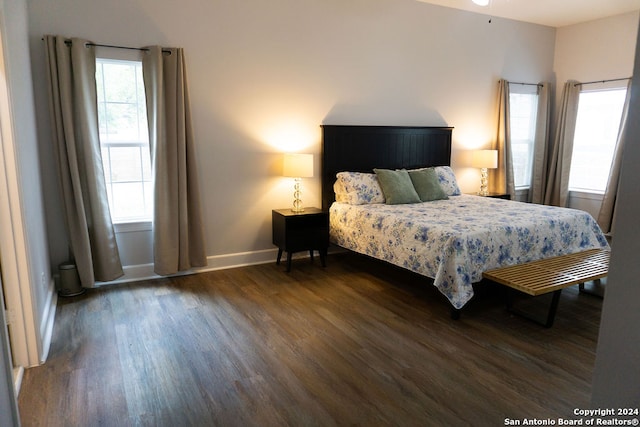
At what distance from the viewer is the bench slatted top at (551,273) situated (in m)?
2.95

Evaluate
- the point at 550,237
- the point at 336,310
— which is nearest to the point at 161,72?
the point at 336,310

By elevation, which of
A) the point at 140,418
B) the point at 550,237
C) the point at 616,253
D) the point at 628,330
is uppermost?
the point at 616,253

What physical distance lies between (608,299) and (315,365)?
1889 millimetres

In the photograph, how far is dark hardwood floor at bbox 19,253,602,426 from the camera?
6.87 feet

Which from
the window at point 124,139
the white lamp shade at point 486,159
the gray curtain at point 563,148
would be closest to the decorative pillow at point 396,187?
the white lamp shade at point 486,159

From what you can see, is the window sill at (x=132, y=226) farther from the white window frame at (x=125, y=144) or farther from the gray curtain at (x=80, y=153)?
the gray curtain at (x=80, y=153)

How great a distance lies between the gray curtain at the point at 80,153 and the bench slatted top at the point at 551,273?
10.6 ft

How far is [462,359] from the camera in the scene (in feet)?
8.52

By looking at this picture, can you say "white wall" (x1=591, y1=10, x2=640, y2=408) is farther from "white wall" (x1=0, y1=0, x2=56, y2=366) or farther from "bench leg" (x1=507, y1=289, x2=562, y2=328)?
"white wall" (x1=0, y1=0, x2=56, y2=366)

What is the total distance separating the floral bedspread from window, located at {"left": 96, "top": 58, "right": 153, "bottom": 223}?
77.8 inches

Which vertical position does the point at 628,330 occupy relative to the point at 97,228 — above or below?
above

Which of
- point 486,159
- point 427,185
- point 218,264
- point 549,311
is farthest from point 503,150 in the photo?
point 218,264

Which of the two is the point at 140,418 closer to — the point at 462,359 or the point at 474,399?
the point at 474,399

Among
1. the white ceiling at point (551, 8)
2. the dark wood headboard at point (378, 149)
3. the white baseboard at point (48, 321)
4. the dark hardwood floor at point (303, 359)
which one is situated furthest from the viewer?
the white ceiling at point (551, 8)
